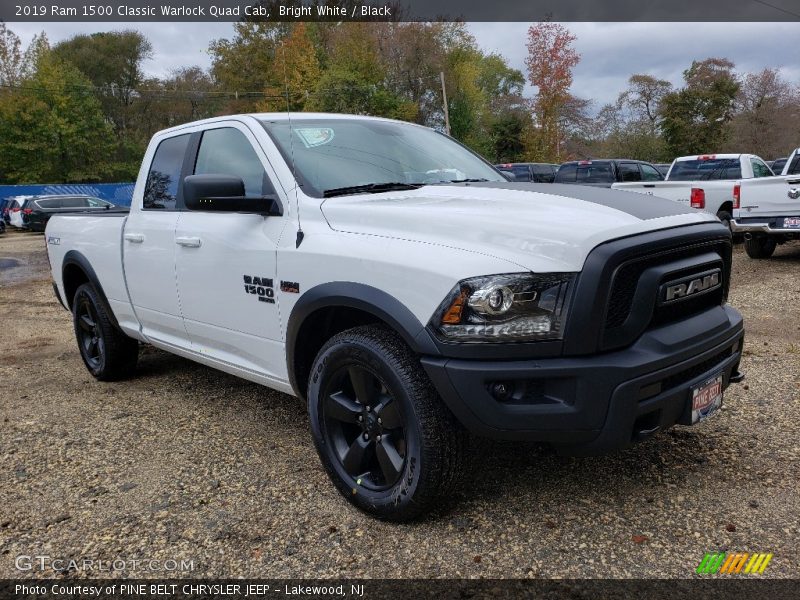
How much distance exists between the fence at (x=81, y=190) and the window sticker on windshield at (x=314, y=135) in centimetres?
3265

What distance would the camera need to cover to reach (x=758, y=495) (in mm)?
2994

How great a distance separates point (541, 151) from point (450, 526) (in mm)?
40687

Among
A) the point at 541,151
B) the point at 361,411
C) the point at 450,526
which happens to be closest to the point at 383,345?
the point at 361,411

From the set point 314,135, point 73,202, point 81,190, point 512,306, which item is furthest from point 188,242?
point 81,190

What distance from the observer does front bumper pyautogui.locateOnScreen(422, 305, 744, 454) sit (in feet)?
7.69

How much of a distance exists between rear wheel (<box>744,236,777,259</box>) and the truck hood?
29.3ft

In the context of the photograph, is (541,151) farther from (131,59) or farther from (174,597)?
(174,597)

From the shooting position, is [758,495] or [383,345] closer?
[383,345]

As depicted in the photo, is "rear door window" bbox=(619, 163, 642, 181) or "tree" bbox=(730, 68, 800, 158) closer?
"rear door window" bbox=(619, 163, 642, 181)

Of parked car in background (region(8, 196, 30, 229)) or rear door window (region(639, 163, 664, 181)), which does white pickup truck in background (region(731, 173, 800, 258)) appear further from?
parked car in background (region(8, 196, 30, 229))

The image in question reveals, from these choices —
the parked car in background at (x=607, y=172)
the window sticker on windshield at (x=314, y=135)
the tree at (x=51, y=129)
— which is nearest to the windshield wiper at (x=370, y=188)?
the window sticker on windshield at (x=314, y=135)

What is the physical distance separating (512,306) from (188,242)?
7.33 ft

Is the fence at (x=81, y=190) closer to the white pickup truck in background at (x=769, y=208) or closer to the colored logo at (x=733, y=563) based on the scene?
the white pickup truck in background at (x=769, y=208)

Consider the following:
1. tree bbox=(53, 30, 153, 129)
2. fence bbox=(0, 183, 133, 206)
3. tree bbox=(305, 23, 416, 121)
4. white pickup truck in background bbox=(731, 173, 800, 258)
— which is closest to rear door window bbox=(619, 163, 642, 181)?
white pickup truck in background bbox=(731, 173, 800, 258)
